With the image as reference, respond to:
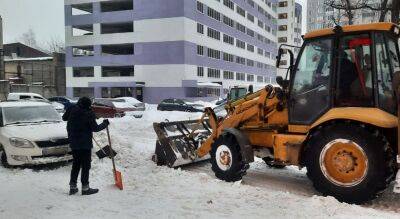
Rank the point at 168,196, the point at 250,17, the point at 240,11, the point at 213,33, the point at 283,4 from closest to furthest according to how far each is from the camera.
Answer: the point at 168,196 < the point at 213,33 < the point at 240,11 < the point at 250,17 < the point at 283,4

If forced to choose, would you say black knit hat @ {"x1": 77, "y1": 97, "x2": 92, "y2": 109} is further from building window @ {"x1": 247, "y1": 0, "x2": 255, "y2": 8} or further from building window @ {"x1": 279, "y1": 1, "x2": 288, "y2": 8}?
building window @ {"x1": 279, "y1": 1, "x2": 288, "y2": 8}

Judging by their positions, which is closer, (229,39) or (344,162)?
(344,162)

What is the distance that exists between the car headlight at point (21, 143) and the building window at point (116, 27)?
4468cm

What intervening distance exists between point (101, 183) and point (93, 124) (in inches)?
53.7

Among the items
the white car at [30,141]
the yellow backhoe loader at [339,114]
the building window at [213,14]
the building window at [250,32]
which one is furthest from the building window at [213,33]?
the yellow backhoe loader at [339,114]

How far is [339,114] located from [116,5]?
51438 millimetres

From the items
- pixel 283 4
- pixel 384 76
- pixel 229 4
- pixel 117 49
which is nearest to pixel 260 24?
pixel 283 4

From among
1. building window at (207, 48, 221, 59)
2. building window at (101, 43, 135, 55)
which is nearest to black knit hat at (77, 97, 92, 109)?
building window at (101, 43, 135, 55)

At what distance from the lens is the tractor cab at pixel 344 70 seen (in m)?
7.27

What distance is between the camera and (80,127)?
801cm

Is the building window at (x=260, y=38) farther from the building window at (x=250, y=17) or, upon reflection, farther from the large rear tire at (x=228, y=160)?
the large rear tire at (x=228, y=160)

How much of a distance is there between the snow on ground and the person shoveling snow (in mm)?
297

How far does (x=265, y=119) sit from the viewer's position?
360 inches

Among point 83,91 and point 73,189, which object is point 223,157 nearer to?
point 73,189
